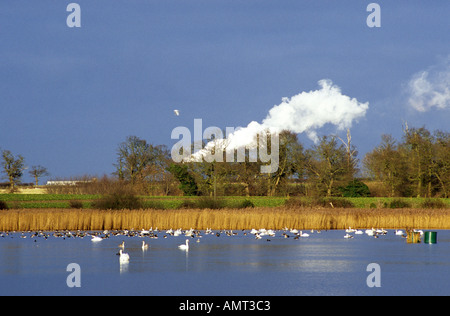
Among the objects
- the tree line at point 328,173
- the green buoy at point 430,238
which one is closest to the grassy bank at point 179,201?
the tree line at point 328,173

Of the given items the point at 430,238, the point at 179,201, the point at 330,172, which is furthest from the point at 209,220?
the point at 330,172

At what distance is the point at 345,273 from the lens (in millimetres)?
21609

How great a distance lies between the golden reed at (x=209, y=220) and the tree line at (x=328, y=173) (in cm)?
2607

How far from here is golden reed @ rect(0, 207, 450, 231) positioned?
36875 millimetres

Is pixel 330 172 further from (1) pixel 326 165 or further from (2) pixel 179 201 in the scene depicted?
(2) pixel 179 201

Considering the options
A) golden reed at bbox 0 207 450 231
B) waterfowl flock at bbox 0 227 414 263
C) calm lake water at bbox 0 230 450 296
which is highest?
golden reed at bbox 0 207 450 231

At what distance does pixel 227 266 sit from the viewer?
2317 cm

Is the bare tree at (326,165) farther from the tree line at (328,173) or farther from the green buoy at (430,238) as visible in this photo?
the green buoy at (430,238)

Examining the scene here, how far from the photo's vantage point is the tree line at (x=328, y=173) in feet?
225

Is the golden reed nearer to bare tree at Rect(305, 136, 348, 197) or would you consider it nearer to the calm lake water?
the calm lake water

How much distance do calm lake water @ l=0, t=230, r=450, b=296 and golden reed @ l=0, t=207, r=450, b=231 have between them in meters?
3.44

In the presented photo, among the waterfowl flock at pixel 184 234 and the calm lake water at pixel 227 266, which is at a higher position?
the waterfowl flock at pixel 184 234

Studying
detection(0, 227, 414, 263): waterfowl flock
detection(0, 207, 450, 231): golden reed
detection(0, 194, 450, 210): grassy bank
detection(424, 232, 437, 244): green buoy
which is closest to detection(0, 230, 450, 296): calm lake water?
detection(424, 232, 437, 244): green buoy
